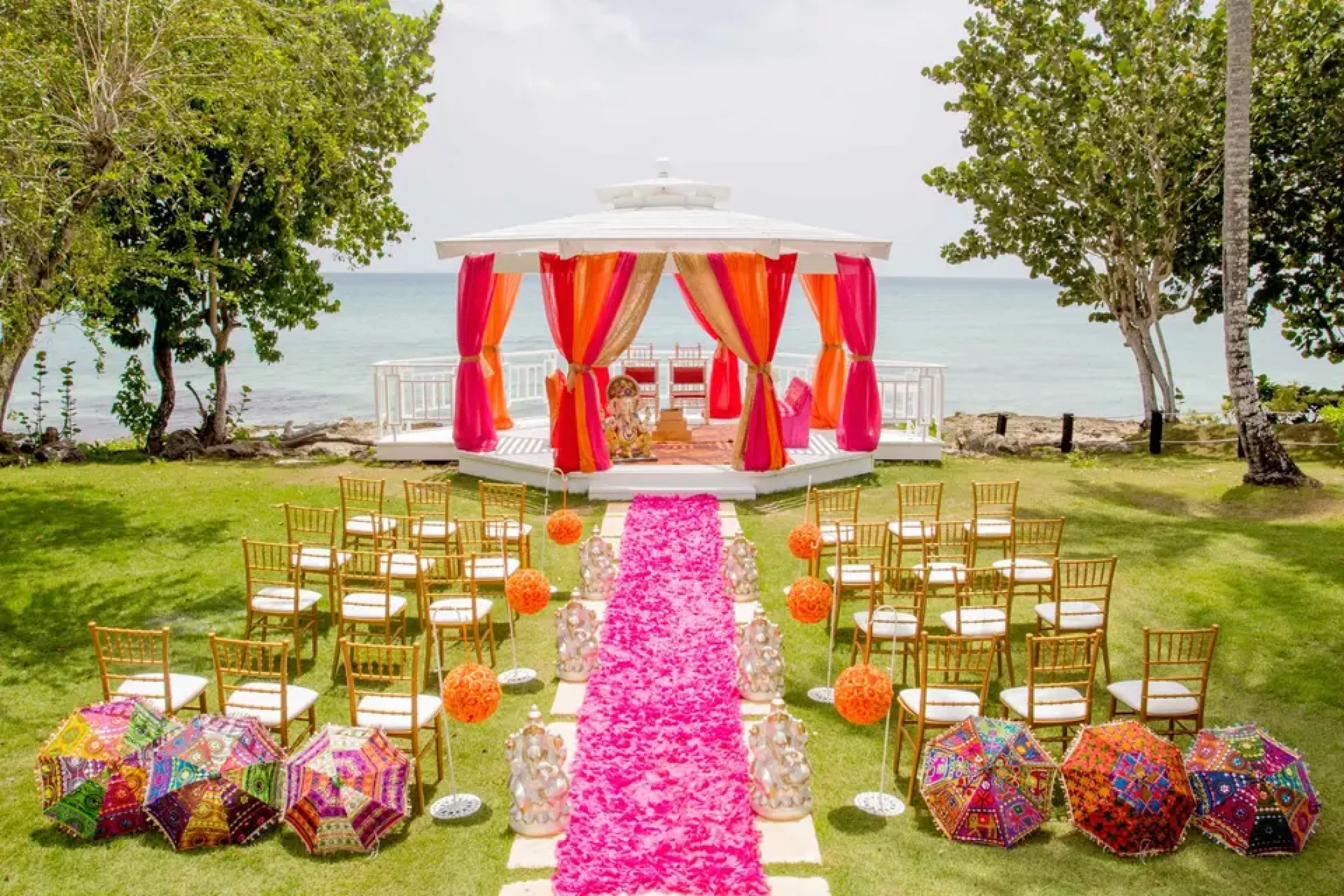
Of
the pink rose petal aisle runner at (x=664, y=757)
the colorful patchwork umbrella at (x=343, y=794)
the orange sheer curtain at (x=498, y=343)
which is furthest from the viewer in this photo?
the orange sheer curtain at (x=498, y=343)

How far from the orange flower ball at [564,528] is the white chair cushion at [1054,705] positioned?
431 centimetres

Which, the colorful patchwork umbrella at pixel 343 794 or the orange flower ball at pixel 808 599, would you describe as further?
the orange flower ball at pixel 808 599

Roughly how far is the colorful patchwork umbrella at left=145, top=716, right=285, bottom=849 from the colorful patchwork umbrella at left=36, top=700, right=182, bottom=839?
0.14 metres

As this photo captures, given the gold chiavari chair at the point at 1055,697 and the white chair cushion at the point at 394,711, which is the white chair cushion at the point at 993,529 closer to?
the gold chiavari chair at the point at 1055,697

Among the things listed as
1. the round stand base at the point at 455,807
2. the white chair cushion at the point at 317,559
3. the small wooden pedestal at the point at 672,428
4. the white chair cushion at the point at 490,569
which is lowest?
the round stand base at the point at 455,807

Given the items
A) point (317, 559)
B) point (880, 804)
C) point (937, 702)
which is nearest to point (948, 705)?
point (937, 702)

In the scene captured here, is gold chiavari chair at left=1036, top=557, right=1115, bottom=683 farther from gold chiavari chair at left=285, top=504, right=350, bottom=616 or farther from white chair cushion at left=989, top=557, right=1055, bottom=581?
gold chiavari chair at left=285, top=504, right=350, bottom=616

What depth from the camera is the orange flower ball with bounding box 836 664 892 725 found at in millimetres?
6039

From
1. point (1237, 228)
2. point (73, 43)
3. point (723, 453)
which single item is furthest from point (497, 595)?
point (1237, 228)

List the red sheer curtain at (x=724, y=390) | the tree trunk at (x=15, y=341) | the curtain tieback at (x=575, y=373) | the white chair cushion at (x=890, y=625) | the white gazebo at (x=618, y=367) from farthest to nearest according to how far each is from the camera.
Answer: the red sheer curtain at (x=724, y=390), the curtain tieback at (x=575, y=373), the white gazebo at (x=618, y=367), the tree trunk at (x=15, y=341), the white chair cushion at (x=890, y=625)

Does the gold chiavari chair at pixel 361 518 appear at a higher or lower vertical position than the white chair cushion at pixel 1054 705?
higher

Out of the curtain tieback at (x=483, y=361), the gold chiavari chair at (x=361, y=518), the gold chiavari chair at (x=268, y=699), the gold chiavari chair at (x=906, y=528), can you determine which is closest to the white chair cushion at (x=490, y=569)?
the gold chiavari chair at (x=361, y=518)

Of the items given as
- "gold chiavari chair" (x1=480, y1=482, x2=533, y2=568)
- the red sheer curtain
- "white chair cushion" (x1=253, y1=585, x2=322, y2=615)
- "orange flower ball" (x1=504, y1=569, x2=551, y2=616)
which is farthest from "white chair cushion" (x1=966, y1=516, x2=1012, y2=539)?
the red sheer curtain

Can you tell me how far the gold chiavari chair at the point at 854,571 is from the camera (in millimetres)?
8438
